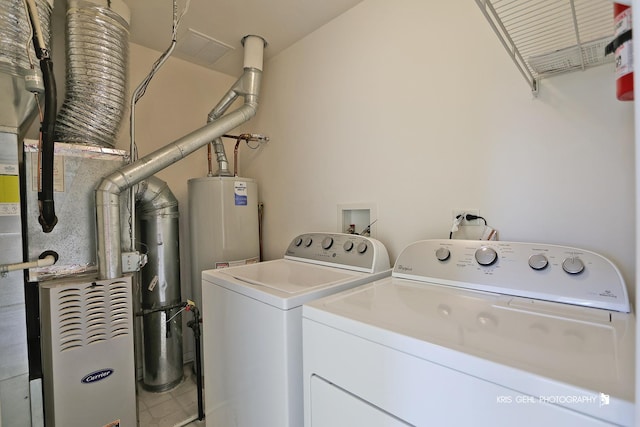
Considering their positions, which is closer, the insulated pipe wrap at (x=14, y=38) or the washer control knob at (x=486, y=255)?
the washer control knob at (x=486, y=255)

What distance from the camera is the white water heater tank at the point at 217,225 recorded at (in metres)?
2.01

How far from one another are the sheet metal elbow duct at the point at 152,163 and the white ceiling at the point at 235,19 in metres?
0.14

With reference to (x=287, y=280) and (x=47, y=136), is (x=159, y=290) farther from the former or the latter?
(x=287, y=280)

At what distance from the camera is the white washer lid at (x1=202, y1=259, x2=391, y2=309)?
100 cm

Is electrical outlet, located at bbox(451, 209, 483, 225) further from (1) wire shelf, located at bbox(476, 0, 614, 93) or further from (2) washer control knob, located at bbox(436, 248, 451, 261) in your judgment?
(1) wire shelf, located at bbox(476, 0, 614, 93)

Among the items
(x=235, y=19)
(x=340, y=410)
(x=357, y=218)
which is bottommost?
(x=340, y=410)

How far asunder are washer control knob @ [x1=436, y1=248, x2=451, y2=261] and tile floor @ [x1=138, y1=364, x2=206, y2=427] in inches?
66.3

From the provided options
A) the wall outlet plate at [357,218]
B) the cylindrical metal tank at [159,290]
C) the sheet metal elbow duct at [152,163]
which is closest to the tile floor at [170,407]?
the cylindrical metal tank at [159,290]

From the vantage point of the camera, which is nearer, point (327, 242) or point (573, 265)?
point (573, 265)

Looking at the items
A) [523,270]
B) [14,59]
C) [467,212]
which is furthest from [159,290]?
[523,270]

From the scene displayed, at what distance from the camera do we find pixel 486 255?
1046 mm

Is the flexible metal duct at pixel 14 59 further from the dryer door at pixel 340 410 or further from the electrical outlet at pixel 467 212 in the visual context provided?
the electrical outlet at pixel 467 212

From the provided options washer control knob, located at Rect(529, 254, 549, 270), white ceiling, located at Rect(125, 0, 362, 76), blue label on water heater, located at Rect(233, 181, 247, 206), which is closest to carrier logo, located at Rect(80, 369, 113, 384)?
blue label on water heater, located at Rect(233, 181, 247, 206)

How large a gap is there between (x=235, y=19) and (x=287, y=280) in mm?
1696
